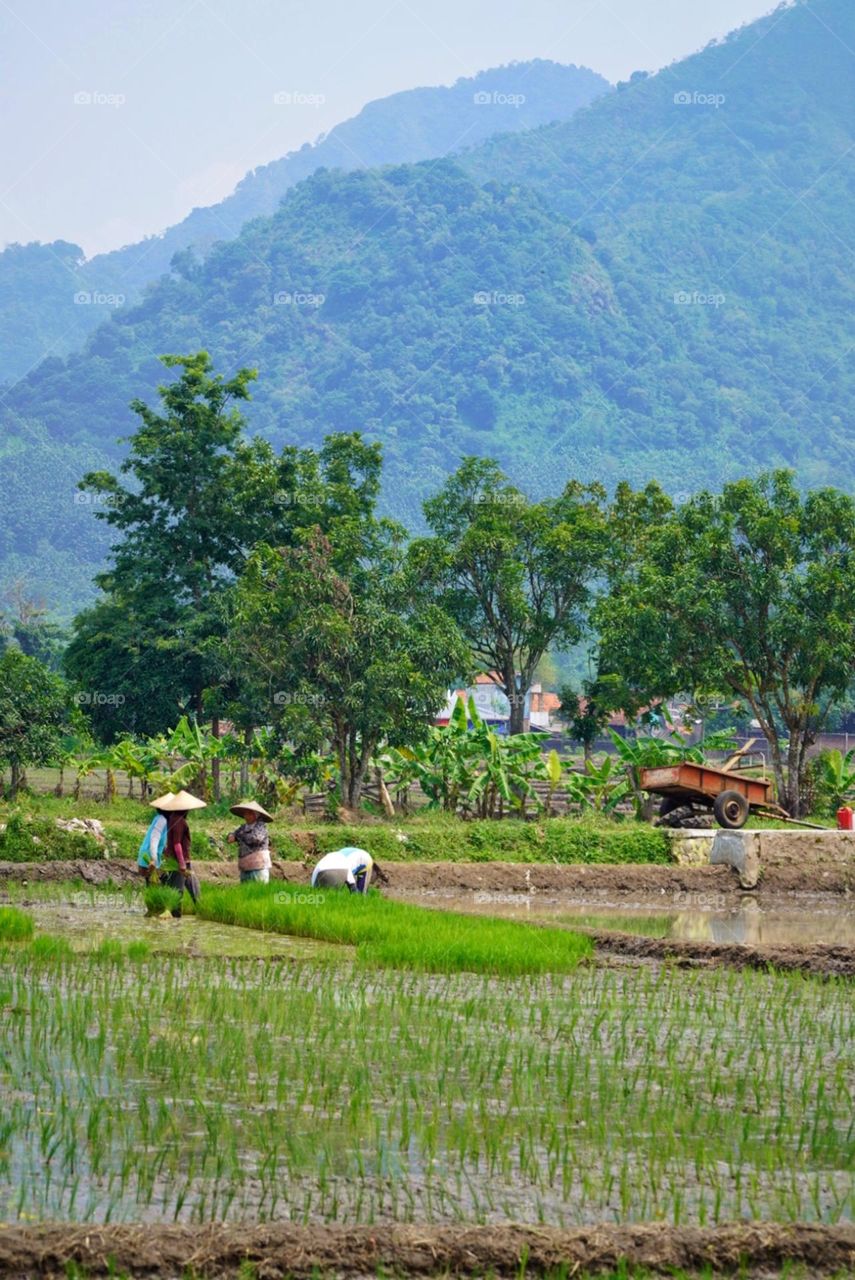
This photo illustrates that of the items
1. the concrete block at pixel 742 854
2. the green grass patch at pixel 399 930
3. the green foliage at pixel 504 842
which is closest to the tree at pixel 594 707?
the green foliage at pixel 504 842

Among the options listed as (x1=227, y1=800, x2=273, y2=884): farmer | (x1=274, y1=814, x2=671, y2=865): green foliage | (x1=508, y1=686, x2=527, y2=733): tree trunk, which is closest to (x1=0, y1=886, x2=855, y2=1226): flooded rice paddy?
(x1=227, y1=800, x2=273, y2=884): farmer

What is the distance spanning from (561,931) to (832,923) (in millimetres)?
4940

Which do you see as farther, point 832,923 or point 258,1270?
point 832,923

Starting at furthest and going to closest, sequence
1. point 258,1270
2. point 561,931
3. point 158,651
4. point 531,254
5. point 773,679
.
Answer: point 531,254 → point 158,651 → point 773,679 → point 561,931 → point 258,1270

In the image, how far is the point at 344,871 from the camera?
15.5m

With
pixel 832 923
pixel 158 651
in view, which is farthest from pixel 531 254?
pixel 832 923

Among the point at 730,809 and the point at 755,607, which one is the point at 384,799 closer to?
the point at 730,809

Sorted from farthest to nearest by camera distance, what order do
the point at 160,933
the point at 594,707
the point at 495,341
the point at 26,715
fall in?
the point at 495,341
the point at 594,707
the point at 26,715
the point at 160,933

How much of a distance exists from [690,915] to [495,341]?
154 metres

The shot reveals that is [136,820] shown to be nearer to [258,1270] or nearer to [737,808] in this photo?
[737,808]

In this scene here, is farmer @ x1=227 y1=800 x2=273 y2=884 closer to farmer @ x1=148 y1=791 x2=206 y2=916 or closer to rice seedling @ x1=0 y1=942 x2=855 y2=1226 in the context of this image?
farmer @ x1=148 y1=791 x2=206 y2=916

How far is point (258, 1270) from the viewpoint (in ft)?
15.8

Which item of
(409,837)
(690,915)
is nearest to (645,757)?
(409,837)

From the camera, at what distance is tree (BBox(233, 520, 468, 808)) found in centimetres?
2336
